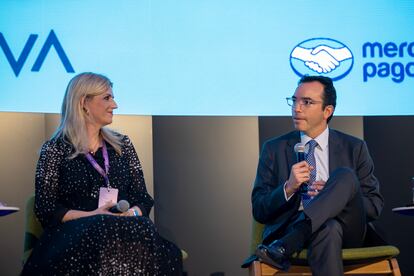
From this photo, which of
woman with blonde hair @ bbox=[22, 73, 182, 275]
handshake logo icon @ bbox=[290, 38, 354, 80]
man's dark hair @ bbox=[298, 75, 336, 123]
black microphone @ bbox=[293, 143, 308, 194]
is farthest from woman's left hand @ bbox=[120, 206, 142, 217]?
handshake logo icon @ bbox=[290, 38, 354, 80]

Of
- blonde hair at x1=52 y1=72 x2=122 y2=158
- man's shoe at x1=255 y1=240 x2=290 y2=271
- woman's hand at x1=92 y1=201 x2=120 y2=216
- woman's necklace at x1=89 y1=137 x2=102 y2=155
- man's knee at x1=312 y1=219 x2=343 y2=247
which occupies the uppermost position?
blonde hair at x1=52 y1=72 x2=122 y2=158

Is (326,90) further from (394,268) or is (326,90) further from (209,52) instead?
(209,52)

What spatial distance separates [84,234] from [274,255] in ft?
2.92

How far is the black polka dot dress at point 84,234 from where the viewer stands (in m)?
3.19

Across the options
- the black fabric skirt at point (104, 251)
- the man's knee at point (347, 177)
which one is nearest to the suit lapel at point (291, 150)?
the man's knee at point (347, 177)

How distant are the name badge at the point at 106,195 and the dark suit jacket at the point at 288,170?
29.7 inches

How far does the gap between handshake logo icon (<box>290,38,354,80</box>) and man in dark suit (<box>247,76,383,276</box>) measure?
101cm

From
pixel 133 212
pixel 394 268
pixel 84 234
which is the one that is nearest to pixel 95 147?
pixel 133 212

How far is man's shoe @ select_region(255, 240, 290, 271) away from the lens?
3.33 metres

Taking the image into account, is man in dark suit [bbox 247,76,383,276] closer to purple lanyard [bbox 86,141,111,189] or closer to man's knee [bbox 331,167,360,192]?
man's knee [bbox 331,167,360,192]

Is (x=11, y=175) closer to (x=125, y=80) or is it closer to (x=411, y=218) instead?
(x=125, y=80)

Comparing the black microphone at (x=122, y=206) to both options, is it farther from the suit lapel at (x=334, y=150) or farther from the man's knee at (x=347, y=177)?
the suit lapel at (x=334, y=150)

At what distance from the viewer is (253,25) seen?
5047 millimetres

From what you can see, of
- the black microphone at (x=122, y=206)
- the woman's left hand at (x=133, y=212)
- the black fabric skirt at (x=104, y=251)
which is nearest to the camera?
the black fabric skirt at (x=104, y=251)
